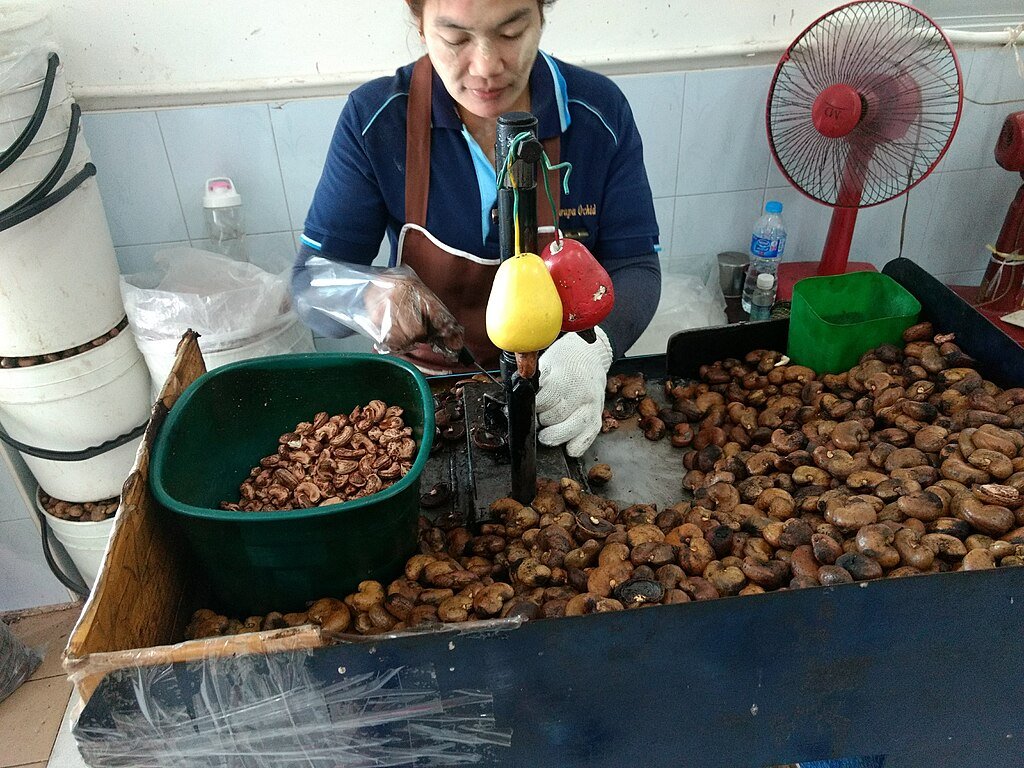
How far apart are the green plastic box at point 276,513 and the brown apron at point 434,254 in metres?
0.27

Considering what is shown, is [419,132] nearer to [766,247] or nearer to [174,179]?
[174,179]

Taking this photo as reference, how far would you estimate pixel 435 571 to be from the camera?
0.97 m

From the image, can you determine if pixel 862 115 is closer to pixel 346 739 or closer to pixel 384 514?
pixel 384 514

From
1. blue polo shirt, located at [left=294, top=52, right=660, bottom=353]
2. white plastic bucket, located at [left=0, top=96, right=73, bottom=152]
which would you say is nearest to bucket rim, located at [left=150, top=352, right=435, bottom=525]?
blue polo shirt, located at [left=294, top=52, right=660, bottom=353]

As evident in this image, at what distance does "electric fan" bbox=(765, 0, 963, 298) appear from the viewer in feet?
5.87

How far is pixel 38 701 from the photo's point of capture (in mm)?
2129

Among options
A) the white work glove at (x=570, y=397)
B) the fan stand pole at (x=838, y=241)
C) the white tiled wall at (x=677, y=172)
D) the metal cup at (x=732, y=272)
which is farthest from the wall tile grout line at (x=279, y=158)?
the fan stand pole at (x=838, y=241)

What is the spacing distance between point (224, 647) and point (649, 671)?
1.54 feet

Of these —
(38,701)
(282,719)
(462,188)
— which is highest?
(462,188)

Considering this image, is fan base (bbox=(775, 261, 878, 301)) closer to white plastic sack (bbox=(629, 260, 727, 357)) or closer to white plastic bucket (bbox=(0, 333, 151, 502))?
white plastic sack (bbox=(629, 260, 727, 357))

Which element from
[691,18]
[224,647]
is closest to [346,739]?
[224,647]

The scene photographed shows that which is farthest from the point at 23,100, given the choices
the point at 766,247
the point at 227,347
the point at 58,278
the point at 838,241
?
the point at 838,241

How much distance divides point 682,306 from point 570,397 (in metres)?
1.26

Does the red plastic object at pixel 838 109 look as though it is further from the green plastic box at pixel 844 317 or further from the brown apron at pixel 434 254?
the brown apron at pixel 434 254
